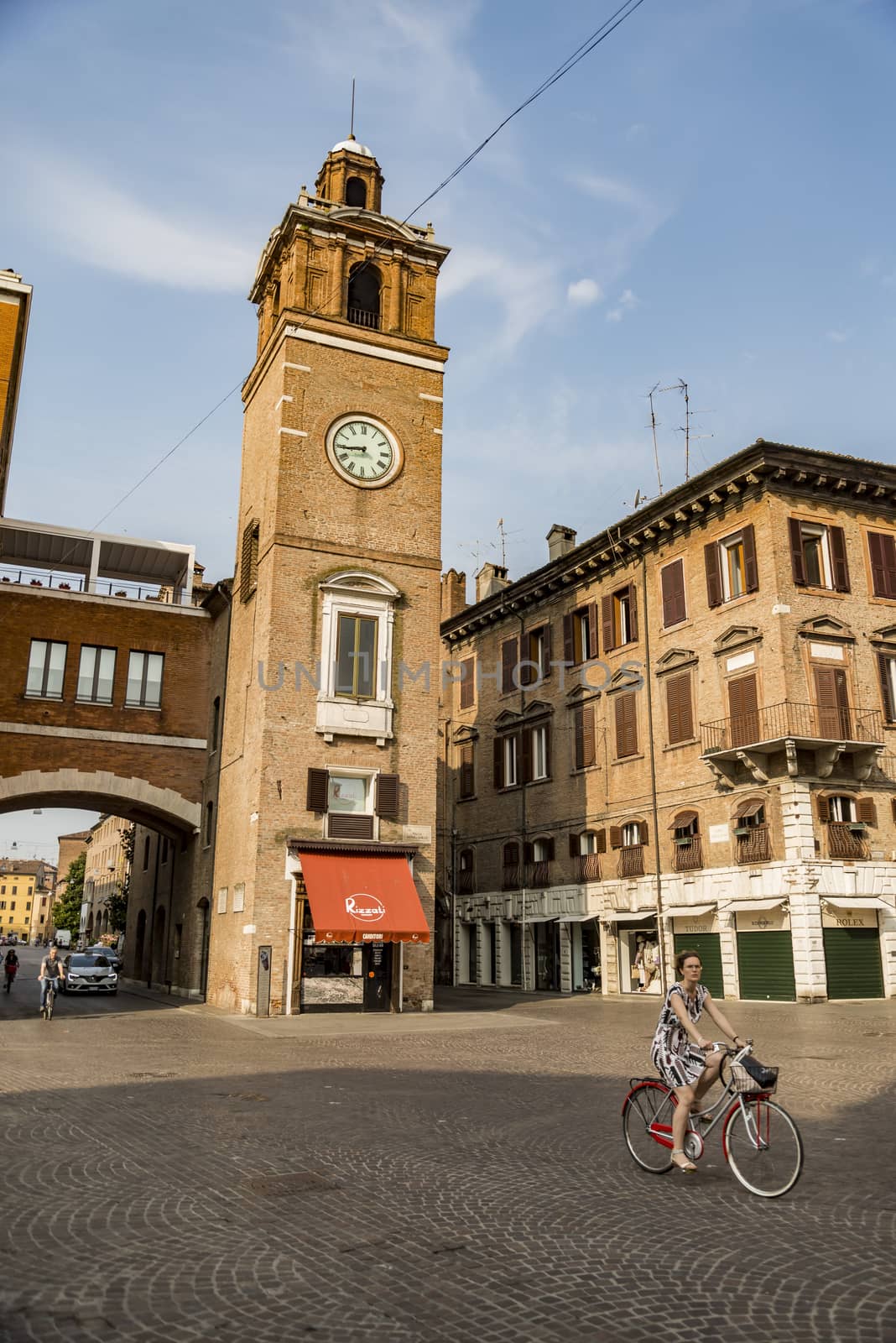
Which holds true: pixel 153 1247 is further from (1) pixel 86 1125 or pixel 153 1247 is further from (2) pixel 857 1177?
(2) pixel 857 1177

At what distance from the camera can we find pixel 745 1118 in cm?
768

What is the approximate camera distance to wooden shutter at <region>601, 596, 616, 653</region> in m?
36.9

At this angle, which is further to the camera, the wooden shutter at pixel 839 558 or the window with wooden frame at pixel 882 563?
the window with wooden frame at pixel 882 563

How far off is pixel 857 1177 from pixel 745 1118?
139 centimetres

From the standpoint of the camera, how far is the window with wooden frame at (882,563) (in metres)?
31.3

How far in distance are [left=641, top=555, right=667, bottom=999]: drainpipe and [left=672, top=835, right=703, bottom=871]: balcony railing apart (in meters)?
0.69

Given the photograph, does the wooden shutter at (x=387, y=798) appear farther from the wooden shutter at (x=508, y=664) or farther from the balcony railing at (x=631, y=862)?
the wooden shutter at (x=508, y=664)

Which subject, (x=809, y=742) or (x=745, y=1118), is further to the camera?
(x=809, y=742)

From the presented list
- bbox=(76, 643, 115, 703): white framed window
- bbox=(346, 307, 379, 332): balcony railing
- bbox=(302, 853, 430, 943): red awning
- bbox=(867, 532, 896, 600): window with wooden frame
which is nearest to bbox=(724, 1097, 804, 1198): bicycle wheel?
bbox=(302, 853, 430, 943): red awning

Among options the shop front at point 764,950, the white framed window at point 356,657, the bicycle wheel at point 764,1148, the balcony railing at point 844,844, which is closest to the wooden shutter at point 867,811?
the balcony railing at point 844,844

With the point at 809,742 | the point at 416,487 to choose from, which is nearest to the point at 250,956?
the point at 416,487

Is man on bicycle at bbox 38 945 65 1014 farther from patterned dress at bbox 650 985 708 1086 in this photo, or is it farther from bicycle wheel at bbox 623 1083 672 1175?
patterned dress at bbox 650 985 708 1086

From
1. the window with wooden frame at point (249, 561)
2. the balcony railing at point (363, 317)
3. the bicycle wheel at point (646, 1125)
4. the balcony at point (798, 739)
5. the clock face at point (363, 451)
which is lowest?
the bicycle wheel at point (646, 1125)

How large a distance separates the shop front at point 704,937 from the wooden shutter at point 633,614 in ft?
30.7
